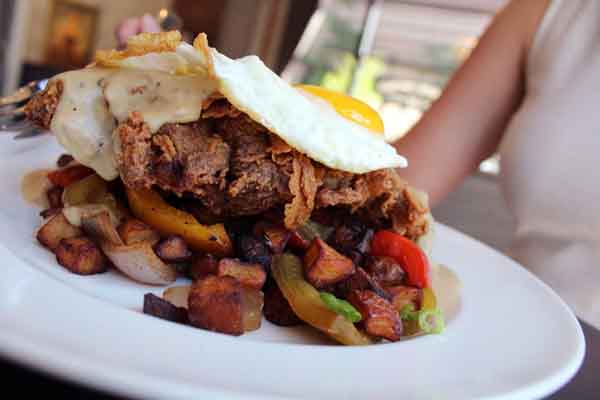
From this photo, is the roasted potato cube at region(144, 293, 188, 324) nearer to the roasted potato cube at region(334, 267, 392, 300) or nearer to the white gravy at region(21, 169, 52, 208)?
the roasted potato cube at region(334, 267, 392, 300)

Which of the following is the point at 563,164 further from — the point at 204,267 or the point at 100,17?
the point at 100,17

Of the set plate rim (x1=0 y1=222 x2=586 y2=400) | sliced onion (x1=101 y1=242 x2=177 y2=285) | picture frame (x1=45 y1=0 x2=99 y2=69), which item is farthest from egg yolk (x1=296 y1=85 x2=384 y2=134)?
picture frame (x1=45 y1=0 x2=99 y2=69)

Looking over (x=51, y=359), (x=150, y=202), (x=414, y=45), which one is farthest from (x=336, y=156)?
(x=414, y=45)

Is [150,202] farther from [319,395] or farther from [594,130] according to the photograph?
[594,130]

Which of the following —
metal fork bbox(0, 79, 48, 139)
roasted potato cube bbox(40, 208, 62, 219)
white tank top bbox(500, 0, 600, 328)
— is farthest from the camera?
white tank top bbox(500, 0, 600, 328)

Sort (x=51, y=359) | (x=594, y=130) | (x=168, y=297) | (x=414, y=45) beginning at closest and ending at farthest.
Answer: (x=51, y=359) → (x=168, y=297) → (x=594, y=130) → (x=414, y=45)

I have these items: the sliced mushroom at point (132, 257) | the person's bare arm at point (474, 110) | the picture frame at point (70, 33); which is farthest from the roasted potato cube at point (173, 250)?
the picture frame at point (70, 33)

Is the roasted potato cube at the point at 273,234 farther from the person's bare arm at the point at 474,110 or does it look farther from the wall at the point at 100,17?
the wall at the point at 100,17
